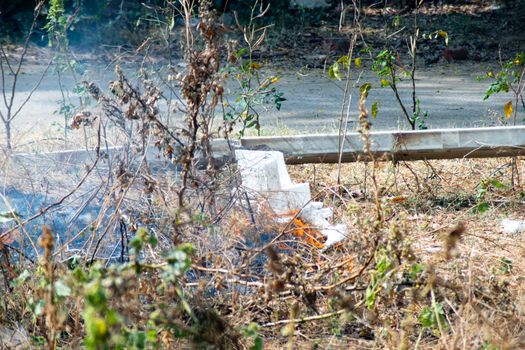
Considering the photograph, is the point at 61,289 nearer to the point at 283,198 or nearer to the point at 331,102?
the point at 283,198

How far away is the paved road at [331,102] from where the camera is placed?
24.0 feet

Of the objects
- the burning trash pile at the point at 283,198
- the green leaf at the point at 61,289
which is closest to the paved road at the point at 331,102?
the burning trash pile at the point at 283,198

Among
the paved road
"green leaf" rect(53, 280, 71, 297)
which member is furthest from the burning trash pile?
the paved road

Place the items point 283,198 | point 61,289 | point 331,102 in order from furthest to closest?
point 331,102
point 283,198
point 61,289

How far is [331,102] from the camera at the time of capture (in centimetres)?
877


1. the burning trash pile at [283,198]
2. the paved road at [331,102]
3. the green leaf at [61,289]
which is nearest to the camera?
the green leaf at [61,289]

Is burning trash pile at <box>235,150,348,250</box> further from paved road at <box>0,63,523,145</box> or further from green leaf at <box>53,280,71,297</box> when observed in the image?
paved road at <box>0,63,523,145</box>

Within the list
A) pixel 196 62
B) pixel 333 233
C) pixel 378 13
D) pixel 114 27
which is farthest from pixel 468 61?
pixel 196 62

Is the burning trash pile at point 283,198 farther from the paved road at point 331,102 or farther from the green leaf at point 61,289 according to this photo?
the paved road at point 331,102

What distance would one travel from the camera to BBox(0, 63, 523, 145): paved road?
7.30 m

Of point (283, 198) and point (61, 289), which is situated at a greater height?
point (61, 289)

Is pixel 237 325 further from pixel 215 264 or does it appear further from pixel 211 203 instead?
pixel 211 203

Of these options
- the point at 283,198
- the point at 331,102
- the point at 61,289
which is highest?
the point at 61,289

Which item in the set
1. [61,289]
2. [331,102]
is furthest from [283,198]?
[331,102]
